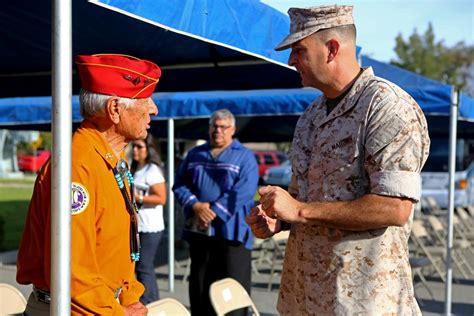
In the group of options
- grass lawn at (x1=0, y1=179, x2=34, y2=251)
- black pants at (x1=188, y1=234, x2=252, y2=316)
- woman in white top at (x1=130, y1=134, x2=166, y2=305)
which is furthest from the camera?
grass lawn at (x1=0, y1=179, x2=34, y2=251)

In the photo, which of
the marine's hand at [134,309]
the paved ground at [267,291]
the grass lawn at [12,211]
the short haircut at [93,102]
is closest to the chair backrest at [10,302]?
the marine's hand at [134,309]

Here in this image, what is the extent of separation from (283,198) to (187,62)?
282 cm

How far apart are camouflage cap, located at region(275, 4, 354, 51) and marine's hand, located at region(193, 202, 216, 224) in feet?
9.46

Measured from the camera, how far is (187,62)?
4668mm

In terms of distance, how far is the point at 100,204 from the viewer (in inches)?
75.7

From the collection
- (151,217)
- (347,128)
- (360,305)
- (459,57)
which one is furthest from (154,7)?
(459,57)

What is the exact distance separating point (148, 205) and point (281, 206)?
11.7ft

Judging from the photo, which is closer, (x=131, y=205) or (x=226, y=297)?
(x=131, y=205)

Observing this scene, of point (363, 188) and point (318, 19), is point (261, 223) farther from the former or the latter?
point (318, 19)

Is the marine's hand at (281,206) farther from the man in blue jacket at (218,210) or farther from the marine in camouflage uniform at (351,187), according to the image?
the man in blue jacket at (218,210)

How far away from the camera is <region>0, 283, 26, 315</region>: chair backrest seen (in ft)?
10.2

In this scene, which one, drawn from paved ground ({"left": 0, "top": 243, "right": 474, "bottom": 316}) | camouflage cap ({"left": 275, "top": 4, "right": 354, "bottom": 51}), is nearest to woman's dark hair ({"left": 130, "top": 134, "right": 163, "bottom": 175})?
paved ground ({"left": 0, "top": 243, "right": 474, "bottom": 316})

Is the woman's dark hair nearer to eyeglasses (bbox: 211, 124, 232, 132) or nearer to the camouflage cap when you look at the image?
eyeglasses (bbox: 211, 124, 232, 132)

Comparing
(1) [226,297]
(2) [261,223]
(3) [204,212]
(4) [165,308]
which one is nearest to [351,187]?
(2) [261,223]
